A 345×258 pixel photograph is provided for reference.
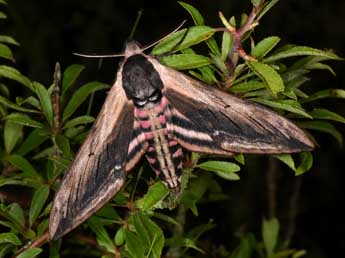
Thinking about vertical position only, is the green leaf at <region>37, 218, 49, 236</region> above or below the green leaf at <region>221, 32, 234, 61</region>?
below

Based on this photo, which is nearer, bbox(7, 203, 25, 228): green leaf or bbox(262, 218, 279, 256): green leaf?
bbox(7, 203, 25, 228): green leaf

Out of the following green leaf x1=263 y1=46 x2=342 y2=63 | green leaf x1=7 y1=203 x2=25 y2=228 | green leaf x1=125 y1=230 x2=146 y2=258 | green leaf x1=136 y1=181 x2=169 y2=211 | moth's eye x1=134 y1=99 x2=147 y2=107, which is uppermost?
moth's eye x1=134 y1=99 x2=147 y2=107

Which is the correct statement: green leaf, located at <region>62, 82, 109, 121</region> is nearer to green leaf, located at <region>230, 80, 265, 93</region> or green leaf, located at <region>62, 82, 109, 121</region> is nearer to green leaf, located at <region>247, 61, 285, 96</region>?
green leaf, located at <region>230, 80, 265, 93</region>

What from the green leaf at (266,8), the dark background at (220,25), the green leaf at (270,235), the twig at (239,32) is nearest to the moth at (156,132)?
the twig at (239,32)

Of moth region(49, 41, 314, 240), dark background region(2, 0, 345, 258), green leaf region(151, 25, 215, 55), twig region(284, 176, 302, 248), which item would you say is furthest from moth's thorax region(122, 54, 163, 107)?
twig region(284, 176, 302, 248)

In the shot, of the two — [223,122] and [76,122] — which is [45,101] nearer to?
[76,122]

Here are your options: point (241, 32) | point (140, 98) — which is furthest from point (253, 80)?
point (140, 98)

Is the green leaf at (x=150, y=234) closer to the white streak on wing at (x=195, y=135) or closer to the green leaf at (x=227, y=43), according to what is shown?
the white streak on wing at (x=195, y=135)
